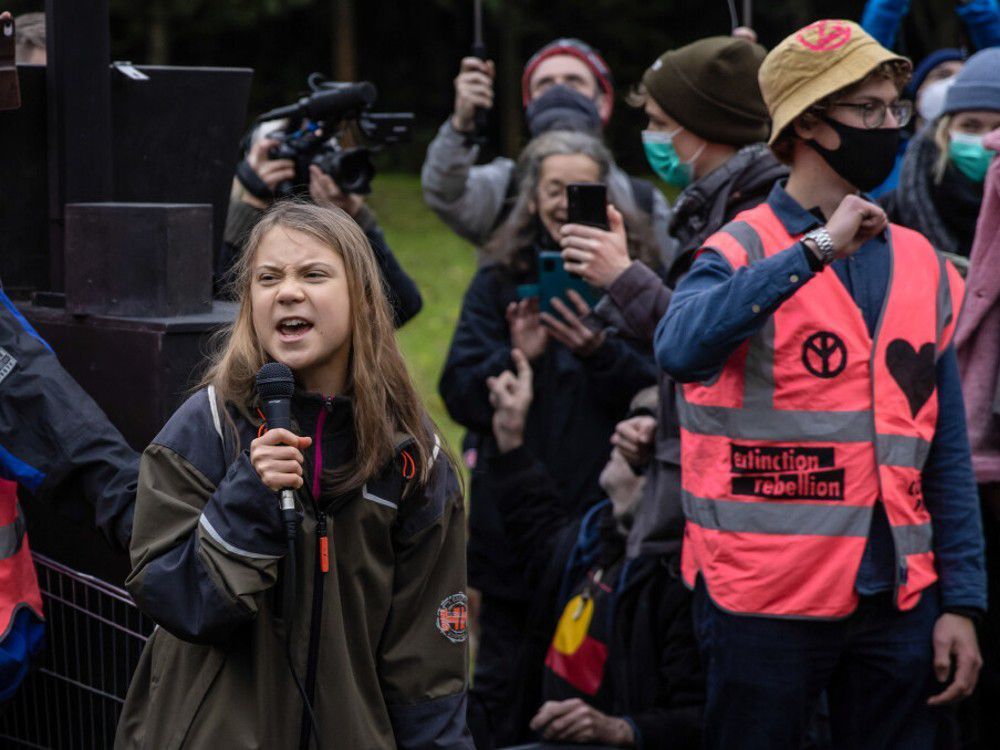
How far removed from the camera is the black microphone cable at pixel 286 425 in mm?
2574

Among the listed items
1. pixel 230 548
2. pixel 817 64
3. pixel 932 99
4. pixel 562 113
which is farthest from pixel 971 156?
pixel 230 548

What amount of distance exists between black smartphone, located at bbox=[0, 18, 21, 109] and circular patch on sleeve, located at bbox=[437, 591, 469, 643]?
1.56 meters

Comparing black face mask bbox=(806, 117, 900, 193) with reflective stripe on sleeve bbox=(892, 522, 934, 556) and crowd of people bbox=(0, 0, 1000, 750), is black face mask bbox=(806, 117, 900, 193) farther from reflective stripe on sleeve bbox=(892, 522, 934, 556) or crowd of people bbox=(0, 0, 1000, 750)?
reflective stripe on sleeve bbox=(892, 522, 934, 556)

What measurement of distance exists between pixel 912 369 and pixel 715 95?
110cm

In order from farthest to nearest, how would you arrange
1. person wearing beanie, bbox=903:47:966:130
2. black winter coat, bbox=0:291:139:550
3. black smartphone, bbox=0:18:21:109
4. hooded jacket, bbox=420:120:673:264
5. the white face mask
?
person wearing beanie, bbox=903:47:966:130 < the white face mask < hooded jacket, bbox=420:120:673:264 < black smartphone, bbox=0:18:21:109 < black winter coat, bbox=0:291:139:550

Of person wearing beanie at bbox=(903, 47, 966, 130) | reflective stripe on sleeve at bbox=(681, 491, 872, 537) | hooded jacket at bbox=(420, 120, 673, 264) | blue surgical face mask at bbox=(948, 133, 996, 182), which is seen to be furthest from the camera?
person wearing beanie at bbox=(903, 47, 966, 130)

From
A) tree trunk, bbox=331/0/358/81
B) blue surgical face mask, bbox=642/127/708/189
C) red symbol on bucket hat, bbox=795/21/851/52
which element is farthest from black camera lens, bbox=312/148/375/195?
tree trunk, bbox=331/0/358/81

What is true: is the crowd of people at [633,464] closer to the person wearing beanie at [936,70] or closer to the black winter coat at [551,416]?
the black winter coat at [551,416]

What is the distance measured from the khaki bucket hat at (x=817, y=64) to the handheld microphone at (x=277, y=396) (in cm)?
142

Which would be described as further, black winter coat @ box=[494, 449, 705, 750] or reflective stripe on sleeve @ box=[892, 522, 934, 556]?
black winter coat @ box=[494, 449, 705, 750]

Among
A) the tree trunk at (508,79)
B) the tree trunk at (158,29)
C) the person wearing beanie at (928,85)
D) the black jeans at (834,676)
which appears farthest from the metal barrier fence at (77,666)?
the tree trunk at (158,29)

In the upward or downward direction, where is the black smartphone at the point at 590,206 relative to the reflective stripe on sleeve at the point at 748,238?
upward

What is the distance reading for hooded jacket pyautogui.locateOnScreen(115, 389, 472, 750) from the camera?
263 cm

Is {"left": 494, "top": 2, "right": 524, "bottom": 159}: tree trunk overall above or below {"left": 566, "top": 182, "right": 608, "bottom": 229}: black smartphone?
above
